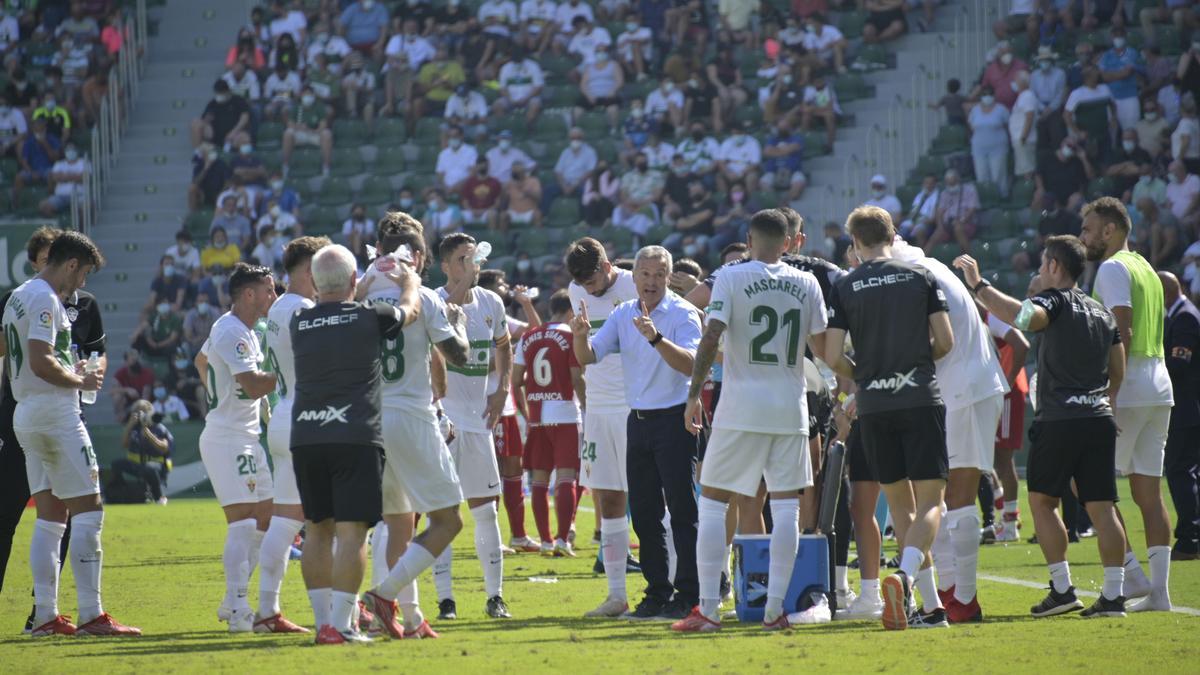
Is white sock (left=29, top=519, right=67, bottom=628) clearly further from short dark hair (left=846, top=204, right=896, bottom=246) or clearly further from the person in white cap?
the person in white cap

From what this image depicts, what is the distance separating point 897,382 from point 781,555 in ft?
3.88

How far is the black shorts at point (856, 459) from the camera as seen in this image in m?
9.92

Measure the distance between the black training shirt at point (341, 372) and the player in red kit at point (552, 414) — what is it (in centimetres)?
645

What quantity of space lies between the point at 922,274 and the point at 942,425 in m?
0.86

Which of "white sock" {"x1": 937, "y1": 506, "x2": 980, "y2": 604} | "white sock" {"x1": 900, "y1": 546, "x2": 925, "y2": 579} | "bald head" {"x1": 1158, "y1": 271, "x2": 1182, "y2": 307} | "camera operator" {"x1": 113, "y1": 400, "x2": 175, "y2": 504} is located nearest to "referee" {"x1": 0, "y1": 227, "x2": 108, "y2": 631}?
"white sock" {"x1": 900, "y1": 546, "x2": 925, "y2": 579}

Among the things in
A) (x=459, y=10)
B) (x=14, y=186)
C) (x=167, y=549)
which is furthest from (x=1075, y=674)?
(x=14, y=186)

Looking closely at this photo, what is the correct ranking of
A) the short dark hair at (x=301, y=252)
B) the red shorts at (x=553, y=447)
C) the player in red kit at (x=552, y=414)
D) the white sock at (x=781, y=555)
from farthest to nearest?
1. the red shorts at (x=553, y=447)
2. the player in red kit at (x=552, y=414)
3. the short dark hair at (x=301, y=252)
4. the white sock at (x=781, y=555)

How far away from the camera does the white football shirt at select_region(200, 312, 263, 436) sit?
966cm

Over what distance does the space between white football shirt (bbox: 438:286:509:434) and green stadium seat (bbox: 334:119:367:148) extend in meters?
19.5

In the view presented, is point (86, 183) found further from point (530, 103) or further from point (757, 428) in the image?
point (757, 428)

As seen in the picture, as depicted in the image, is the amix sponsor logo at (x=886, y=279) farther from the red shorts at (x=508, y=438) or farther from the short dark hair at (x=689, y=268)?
the red shorts at (x=508, y=438)

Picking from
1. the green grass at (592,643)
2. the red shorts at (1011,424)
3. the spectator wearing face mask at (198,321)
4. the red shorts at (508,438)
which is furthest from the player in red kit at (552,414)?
the spectator wearing face mask at (198,321)

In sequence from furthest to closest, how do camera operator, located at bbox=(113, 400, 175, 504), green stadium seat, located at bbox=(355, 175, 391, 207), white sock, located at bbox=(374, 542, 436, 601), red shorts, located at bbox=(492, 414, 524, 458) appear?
green stadium seat, located at bbox=(355, 175, 391, 207)
camera operator, located at bbox=(113, 400, 175, 504)
red shorts, located at bbox=(492, 414, 524, 458)
white sock, located at bbox=(374, 542, 436, 601)

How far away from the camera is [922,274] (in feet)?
29.6
